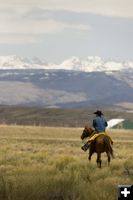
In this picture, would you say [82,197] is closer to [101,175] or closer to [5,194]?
[5,194]

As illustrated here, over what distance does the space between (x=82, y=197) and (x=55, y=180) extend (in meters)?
1.72

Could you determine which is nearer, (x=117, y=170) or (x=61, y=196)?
(x=61, y=196)

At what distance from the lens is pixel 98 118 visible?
23391mm

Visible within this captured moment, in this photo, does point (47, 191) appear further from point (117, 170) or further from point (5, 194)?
Answer: point (117, 170)

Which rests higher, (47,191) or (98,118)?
(98,118)

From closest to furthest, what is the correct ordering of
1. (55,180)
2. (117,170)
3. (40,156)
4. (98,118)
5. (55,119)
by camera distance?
(55,180), (117,170), (98,118), (40,156), (55,119)

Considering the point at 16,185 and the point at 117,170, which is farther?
the point at 117,170

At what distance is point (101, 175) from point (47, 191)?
6.54 metres

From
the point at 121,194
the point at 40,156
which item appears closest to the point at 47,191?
the point at 121,194

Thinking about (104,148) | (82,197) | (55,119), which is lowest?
(82,197)

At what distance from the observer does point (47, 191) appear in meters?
12.2

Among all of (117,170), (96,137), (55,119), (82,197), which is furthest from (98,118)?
(55,119)

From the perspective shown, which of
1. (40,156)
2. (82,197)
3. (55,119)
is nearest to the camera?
(82,197)

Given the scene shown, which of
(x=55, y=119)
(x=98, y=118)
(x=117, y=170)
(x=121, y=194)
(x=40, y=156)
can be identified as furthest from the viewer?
(x=55, y=119)
